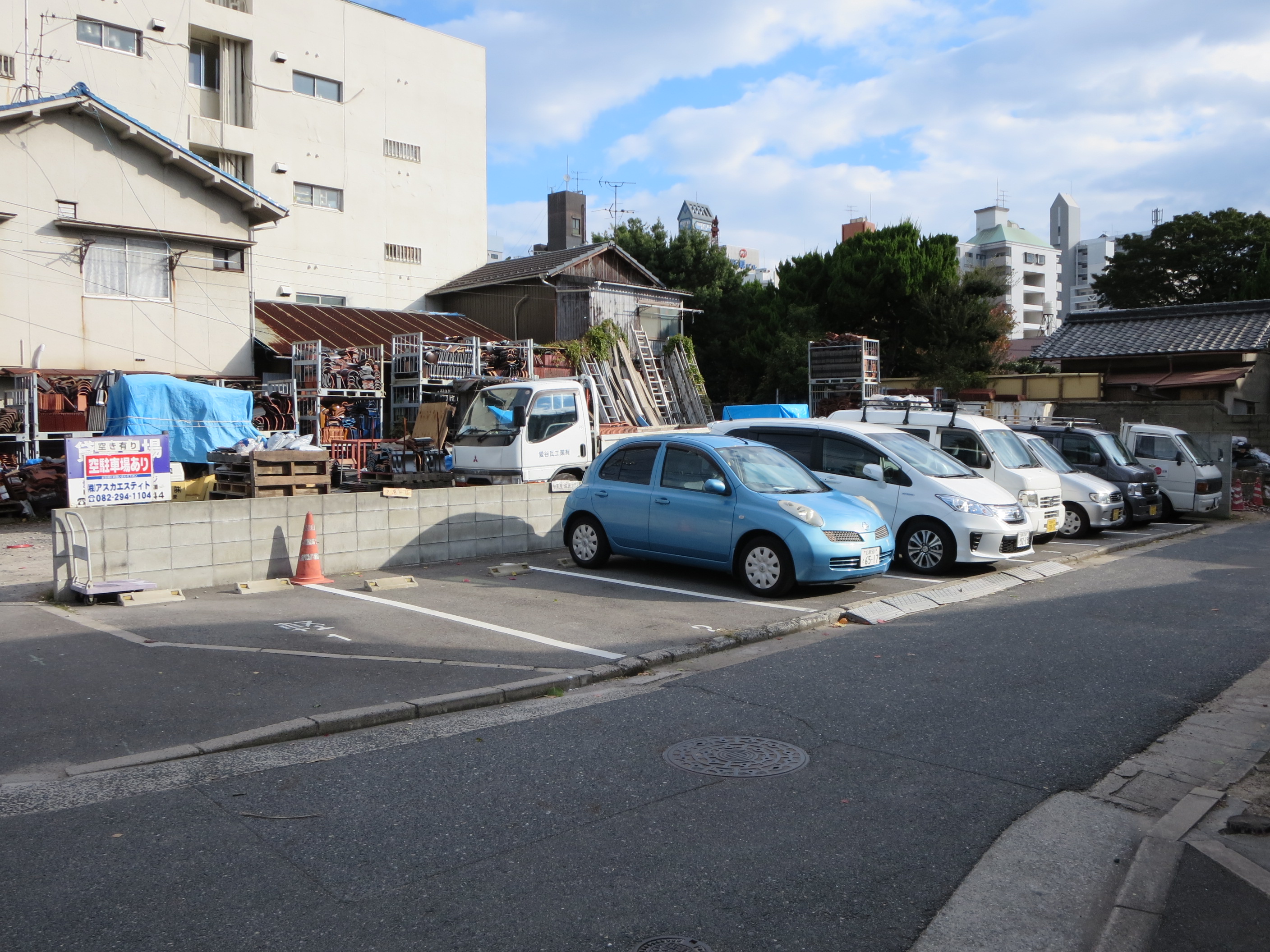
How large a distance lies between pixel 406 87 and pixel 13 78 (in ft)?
44.1

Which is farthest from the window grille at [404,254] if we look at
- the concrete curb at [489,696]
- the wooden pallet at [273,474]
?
the concrete curb at [489,696]

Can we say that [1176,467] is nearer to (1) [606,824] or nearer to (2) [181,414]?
(1) [606,824]

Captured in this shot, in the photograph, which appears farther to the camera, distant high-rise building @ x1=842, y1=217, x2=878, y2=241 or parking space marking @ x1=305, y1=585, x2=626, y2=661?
distant high-rise building @ x1=842, y1=217, x2=878, y2=241

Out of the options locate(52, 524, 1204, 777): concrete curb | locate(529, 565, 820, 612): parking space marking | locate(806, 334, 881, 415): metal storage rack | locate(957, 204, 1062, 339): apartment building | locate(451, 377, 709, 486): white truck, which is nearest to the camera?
locate(52, 524, 1204, 777): concrete curb

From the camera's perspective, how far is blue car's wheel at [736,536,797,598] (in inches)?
391

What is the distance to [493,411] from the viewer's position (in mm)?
16031

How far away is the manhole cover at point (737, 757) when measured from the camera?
5145 mm

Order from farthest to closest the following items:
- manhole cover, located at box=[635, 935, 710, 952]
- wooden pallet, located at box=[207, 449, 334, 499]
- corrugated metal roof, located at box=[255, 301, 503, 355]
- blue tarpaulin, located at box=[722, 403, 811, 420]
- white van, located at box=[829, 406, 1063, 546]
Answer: corrugated metal roof, located at box=[255, 301, 503, 355]
blue tarpaulin, located at box=[722, 403, 811, 420]
white van, located at box=[829, 406, 1063, 546]
wooden pallet, located at box=[207, 449, 334, 499]
manhole cover, located at box=[635, 935, 710, 952]

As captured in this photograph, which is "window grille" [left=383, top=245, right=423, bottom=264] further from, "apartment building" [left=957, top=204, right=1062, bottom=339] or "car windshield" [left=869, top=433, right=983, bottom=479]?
"apartment building" [left=957, top=204, right=1062, bottom=339]

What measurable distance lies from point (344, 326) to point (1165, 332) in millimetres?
26409

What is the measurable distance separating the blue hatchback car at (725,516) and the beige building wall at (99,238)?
48.0 feet

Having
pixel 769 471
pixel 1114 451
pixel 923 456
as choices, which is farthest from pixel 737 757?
Answer: pixel 1114 451

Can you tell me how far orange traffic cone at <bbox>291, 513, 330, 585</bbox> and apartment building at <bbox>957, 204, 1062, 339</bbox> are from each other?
270ft

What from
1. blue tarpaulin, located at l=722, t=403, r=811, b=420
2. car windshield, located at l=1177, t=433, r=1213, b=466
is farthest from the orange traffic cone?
car windshield, located at l=1177, t=433, r=1213, b=466
